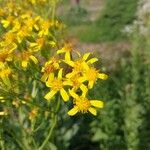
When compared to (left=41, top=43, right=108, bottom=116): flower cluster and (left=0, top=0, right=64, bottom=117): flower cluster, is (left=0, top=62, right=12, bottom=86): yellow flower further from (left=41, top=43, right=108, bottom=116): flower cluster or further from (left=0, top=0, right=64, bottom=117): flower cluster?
(left=41, top=43, right=108, bottom=116): flower cluster

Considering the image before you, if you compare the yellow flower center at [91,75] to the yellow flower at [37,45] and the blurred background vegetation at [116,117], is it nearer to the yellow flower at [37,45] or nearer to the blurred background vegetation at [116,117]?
the yellow flower at [37,45]

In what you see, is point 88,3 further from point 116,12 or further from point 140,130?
point 140,130

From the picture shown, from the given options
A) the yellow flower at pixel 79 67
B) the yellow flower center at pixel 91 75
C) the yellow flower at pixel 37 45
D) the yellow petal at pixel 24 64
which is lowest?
the yellow flower center at pixel 91 75

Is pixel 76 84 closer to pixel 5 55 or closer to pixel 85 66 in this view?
pixel 85 66

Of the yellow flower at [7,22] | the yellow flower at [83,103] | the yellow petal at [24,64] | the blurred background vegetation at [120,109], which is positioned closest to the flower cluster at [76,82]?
the yellow flower at [83,103]

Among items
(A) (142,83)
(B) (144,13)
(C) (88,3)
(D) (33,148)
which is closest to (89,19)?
(C) (88,3)

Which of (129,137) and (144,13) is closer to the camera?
(129,137)

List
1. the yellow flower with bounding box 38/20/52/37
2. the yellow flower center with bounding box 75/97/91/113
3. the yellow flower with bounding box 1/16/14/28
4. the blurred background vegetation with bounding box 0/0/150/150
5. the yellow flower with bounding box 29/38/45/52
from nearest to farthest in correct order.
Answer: the yellow flower center with bounding box 75/97/91/113 → the yellow flower with bounding box 29/38/45/52 → the yellow flower with bounding box 38/20/52/37 → the yellow flower with bounding box 1/16/14/28 → the blurred background vegetation with bounding box 0/0/150/150

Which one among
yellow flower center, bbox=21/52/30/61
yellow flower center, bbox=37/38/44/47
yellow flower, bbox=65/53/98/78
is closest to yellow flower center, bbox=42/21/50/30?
yellow flower center, bbox=37/38/44/47

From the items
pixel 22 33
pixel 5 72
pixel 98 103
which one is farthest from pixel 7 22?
pixel 98 103

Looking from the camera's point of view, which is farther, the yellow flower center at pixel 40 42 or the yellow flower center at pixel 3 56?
the yellow flower center at pixel 40 42

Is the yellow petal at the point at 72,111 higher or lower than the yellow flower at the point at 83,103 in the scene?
lower
